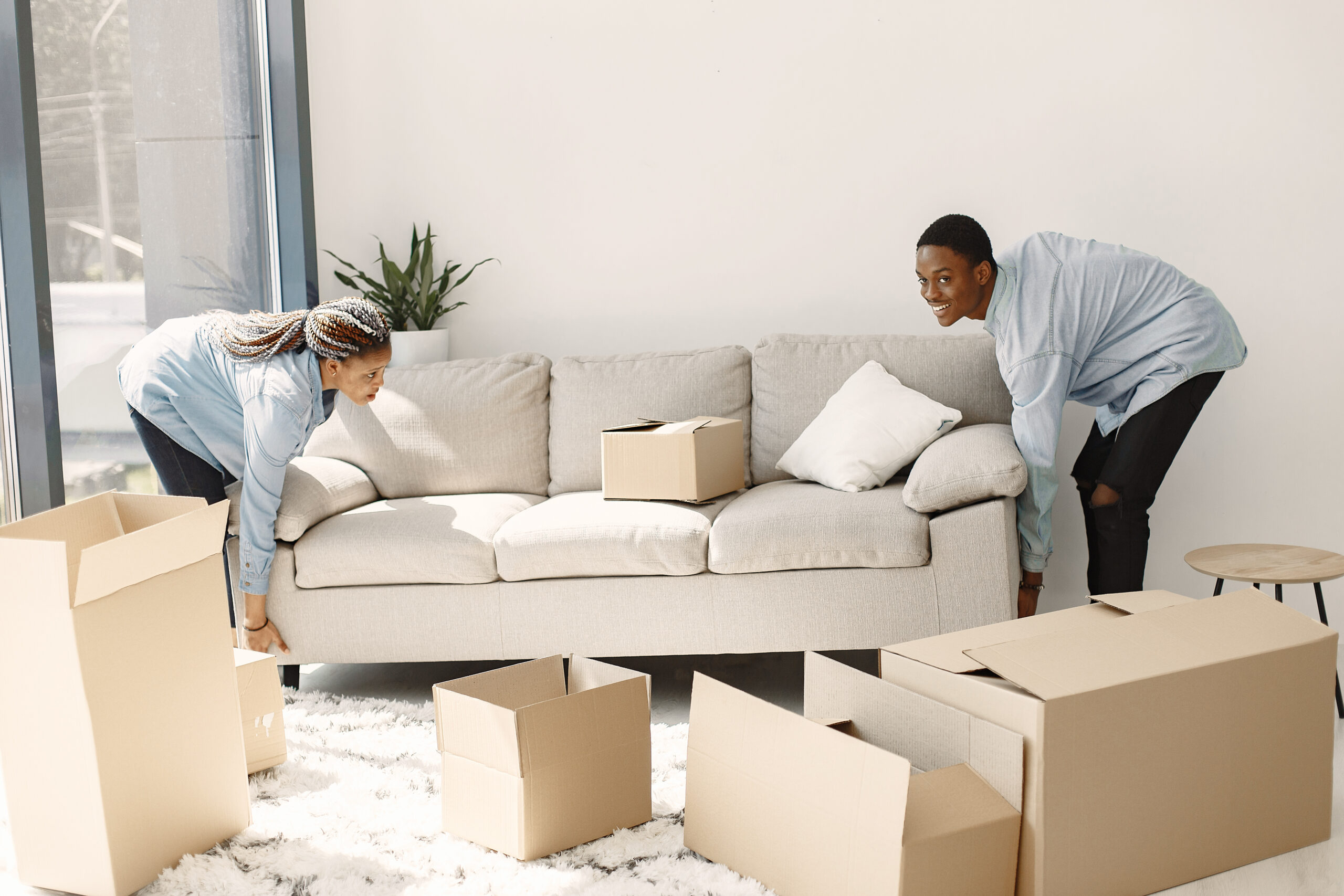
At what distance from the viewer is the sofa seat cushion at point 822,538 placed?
233 centimetres

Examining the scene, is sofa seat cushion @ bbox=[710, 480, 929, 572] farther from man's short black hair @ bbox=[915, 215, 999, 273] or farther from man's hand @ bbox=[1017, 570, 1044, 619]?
man's short black hair @ bbox=[915, 215, 999, 273]

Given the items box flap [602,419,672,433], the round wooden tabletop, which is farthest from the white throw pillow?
the round wooden tabletop

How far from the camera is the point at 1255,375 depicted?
302cm

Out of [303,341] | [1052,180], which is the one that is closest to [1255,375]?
[1052,180]

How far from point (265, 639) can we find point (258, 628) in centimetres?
3

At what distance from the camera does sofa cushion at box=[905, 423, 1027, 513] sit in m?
2.28

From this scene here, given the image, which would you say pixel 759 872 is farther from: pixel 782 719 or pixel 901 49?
pixel 901 49

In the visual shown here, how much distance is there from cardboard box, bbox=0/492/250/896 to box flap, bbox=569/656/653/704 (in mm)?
637

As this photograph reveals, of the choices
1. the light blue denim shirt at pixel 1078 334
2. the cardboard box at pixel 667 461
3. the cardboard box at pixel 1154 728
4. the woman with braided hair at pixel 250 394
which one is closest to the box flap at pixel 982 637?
→ the cardboard box at pixel 1154 728

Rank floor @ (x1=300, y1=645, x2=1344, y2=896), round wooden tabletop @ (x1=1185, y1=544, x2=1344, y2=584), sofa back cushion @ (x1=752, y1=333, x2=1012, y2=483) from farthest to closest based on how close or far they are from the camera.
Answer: sofa back cushion @ (x1=752, y1=333, x2=1012, y2=483)
floor @ (x1=300, y1=645, x2=1344, y2=896)
round wooden tabletop @ (x1=1185, y1=544, x2=1344, y2=584)

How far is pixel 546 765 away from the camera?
170 centimetres

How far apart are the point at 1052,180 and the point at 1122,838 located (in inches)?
86.0

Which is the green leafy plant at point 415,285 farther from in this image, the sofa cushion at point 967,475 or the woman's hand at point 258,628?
the sofa cushion at point 967,475

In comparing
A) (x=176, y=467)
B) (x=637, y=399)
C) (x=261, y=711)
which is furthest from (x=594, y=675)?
(x=176, y=467)
